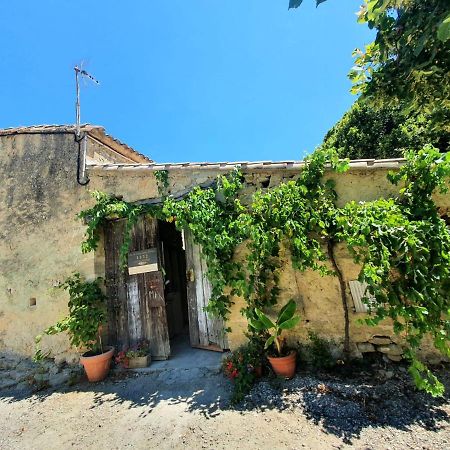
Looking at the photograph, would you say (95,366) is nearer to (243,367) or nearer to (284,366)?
(243,367)

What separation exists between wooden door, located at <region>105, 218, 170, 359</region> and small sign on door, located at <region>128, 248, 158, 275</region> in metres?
0.09

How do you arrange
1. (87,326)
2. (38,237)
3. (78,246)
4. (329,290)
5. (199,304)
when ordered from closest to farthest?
1. (329,290)
2. (87,326)
3. (199,304)
4. (78,246)
5. (38,237)

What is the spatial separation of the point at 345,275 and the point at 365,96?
283cm

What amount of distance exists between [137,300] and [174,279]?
240 cm

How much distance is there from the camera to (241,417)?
3.56 meters

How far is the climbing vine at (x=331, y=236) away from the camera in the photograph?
3443mm

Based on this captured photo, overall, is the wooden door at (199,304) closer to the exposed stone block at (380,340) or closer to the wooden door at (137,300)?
the wooden door at (137,300)

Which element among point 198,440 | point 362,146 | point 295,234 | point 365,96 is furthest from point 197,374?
point 362,146

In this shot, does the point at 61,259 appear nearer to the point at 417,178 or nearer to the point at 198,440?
the point at 198,440

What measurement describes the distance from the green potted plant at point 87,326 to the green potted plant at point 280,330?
9.18 feet

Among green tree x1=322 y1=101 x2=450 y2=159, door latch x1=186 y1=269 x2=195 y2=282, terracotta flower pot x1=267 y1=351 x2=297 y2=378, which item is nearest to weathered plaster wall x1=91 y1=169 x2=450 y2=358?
terracotta flower pot x1=267 y1=351 x2=297 y2=378

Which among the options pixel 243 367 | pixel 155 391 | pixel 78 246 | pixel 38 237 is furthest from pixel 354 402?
pixel 38 237

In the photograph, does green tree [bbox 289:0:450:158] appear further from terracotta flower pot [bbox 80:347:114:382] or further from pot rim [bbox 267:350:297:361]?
terracotta flower pot [bbox 80:347:114:382]

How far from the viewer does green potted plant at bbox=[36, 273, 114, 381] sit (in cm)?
509
